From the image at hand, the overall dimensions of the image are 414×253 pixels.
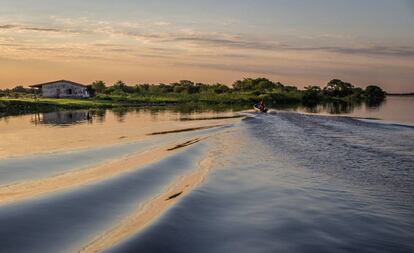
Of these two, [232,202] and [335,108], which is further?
[335,108]

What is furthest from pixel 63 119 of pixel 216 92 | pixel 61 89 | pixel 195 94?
pixel 216 92

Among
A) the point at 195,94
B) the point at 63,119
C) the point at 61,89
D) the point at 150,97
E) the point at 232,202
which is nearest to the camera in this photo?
the point at 232,202

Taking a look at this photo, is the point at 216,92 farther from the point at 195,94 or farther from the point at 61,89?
the point at 61,89

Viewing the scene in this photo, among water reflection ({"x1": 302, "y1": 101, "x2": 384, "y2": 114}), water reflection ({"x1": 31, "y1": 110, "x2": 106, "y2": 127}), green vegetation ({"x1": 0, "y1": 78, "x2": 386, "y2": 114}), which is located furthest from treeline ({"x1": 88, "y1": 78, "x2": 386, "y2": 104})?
water reflection ({"x1": 31, "y1": 110, "x2": 106, "y2": 127})

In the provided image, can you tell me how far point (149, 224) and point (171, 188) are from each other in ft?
14.3

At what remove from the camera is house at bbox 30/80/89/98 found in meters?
100

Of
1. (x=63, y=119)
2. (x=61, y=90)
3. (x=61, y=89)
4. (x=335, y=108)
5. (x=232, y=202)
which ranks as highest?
(x=61, y=89)

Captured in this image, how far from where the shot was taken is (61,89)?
10125cm

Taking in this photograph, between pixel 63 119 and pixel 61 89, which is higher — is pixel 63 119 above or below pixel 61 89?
below

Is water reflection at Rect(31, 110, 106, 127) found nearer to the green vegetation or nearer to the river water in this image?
the green vegetation

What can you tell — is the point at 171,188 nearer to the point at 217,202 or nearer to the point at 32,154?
the point at 217,202

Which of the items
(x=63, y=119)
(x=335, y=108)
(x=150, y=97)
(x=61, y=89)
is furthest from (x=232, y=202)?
(x=150, y=97)

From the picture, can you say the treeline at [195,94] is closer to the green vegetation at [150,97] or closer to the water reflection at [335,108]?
the green vegetation at [150,97]

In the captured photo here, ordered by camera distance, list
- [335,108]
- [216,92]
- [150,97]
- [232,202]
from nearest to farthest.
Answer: [232,202] < [335,108] < [150,97] < [216,92]
